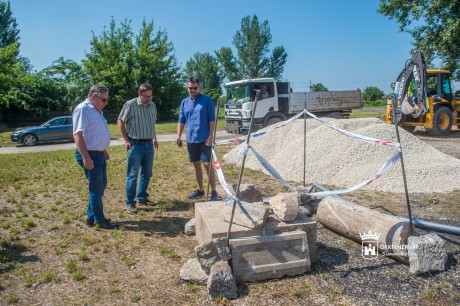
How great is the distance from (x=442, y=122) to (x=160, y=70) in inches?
888

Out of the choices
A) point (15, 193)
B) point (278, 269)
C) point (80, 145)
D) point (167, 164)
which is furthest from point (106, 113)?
point (278, 269)

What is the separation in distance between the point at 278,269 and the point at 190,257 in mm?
1026

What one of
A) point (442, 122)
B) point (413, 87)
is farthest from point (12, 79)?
point (442, 122)

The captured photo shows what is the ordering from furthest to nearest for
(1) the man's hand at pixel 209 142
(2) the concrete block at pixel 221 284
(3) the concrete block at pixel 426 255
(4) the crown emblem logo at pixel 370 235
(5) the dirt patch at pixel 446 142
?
(5) the dirt patch at pixel 446 142 → (1) the man's hand at pixel 209 142 → (4) the crown emblem logo at pixel 370 235 → (3) the concrete block at pixel 426 255 → (2) the concrete block at pixel 221 284

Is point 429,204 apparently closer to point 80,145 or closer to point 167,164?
point 80,145

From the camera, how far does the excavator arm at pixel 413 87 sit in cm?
1373

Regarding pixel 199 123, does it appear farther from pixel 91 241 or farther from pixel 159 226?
pixel 91 241

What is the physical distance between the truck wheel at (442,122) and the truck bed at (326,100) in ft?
15.7

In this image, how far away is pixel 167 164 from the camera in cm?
945

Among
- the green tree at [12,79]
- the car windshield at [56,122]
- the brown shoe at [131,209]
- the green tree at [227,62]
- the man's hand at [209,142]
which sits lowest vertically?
the brown shoe at [131,209]

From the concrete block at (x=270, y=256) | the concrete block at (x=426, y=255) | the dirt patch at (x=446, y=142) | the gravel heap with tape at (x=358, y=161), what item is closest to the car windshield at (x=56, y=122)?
the gravel heap with tape at (x=358, y=161)

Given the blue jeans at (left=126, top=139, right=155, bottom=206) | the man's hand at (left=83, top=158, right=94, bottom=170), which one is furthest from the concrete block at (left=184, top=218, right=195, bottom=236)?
the man's hand at (left=83, top=158, right=94, bottom=170)

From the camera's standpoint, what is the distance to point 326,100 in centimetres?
1873

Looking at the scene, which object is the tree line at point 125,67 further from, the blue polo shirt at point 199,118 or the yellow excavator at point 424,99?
the blue polo shirt at point 199,118
